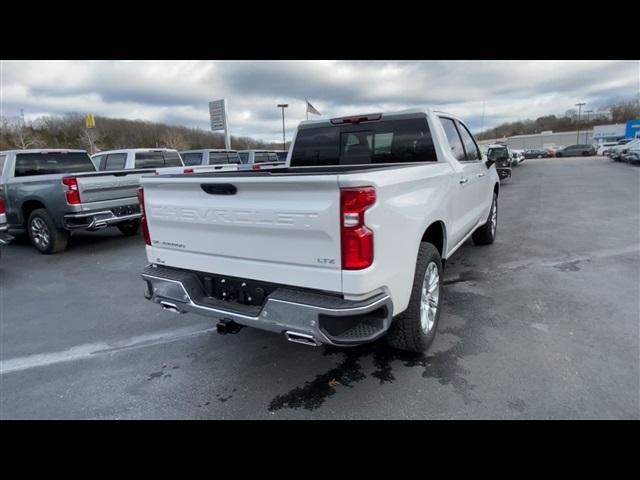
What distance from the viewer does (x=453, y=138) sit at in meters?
4.43

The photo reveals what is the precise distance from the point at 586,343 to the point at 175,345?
3751 mm

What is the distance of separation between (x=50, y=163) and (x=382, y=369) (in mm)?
8591

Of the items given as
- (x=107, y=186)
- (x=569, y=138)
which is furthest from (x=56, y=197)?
(x=569, y=138)

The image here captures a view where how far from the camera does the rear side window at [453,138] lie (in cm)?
423

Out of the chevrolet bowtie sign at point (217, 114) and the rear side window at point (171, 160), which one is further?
the chevrolet bowtie sign at point (217, 114)

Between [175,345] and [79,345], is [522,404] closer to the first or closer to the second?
[175,345]

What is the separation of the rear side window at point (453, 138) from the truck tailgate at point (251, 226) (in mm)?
2491

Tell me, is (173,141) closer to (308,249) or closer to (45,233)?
(45,233)

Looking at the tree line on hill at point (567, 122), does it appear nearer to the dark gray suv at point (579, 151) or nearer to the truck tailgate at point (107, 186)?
the dark gray suv at point (579, 151)

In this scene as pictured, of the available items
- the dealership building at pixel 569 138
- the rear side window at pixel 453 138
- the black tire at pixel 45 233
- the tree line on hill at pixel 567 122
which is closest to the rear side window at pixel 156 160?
the black tire at pixel 45 233

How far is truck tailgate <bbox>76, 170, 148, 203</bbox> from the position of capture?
22.0 feet

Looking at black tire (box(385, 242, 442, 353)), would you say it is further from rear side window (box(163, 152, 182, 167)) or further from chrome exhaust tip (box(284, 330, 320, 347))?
rear side window (box(163, 152, 182, 167))

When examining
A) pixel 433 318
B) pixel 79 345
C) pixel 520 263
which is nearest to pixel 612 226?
pixel 520 263

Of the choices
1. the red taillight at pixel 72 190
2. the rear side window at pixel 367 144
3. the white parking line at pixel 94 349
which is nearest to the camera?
the white parking line at pixel 94 349
